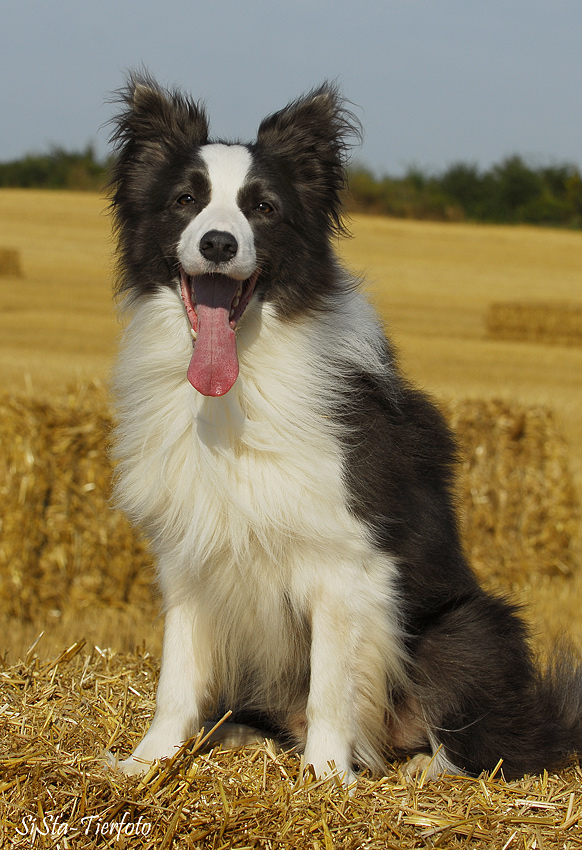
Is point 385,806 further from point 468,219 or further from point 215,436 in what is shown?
point 468,219

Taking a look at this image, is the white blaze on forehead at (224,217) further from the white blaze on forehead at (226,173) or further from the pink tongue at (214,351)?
the pink tongue at (214,351)

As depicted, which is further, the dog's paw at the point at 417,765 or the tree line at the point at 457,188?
the tree line at the point at 457,188

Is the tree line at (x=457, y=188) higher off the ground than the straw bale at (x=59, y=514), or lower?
higher

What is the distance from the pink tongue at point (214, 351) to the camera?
10.5ft

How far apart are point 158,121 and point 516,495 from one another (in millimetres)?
4909

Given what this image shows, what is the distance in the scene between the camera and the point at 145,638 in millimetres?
5844

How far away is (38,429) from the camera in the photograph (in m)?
6.55

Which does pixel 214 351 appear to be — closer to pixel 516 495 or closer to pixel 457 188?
pixel 516 495

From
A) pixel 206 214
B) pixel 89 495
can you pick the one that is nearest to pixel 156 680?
pixel 206 214

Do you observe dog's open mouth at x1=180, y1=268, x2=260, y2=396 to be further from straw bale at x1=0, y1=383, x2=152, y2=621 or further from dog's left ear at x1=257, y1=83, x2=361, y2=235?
straw bale at x1=0, y1=383, x2=152, y2=621

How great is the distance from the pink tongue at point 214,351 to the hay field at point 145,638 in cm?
91

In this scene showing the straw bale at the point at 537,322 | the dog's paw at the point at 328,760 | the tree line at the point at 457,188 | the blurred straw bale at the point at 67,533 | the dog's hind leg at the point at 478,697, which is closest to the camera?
the dog's paw at the point at 328,760

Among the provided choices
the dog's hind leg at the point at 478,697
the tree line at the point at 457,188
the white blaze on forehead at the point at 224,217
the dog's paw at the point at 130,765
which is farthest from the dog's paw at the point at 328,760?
the tree line at the point at 457,188

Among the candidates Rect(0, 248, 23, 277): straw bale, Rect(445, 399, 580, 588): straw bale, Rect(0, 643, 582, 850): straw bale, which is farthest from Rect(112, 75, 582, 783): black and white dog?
Rect(0, 248, 23, 277): straw bale
